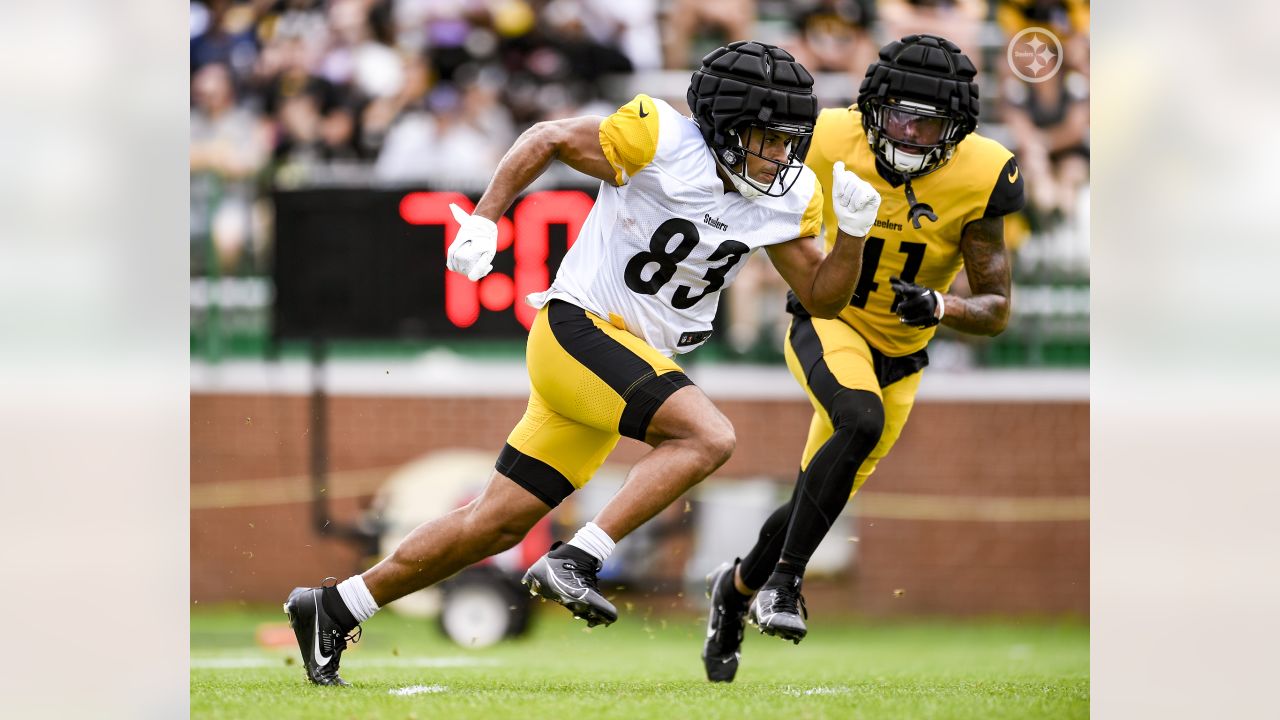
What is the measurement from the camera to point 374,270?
6512mm

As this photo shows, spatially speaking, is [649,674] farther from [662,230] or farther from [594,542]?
[662,230]

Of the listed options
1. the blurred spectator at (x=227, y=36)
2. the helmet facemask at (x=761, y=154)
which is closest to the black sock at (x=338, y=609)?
the helmet facemask at (x=761, y=154)

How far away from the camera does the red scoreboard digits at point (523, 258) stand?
20.6 ft

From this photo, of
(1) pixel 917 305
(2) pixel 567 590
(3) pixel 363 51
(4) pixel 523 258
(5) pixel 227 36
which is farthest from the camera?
(5) pixel 227 36

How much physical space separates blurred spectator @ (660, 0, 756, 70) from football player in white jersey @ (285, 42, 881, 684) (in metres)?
4.78

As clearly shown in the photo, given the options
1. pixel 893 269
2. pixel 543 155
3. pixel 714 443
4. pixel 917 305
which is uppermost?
pixel 543 155

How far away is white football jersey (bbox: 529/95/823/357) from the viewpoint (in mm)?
3797

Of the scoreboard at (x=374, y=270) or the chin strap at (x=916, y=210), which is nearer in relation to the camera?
Result: the chin strap at (x=916, y=210)

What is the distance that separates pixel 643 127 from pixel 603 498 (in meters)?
5.03

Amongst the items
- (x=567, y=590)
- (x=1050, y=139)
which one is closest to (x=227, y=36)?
(x=1050, y=139)

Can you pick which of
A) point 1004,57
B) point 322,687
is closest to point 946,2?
point 1004,57

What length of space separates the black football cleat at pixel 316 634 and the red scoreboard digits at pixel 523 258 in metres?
→ 2.29

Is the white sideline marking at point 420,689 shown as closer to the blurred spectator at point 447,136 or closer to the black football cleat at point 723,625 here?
the black football cleat at point 723,625

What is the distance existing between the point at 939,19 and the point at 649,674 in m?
4.61
